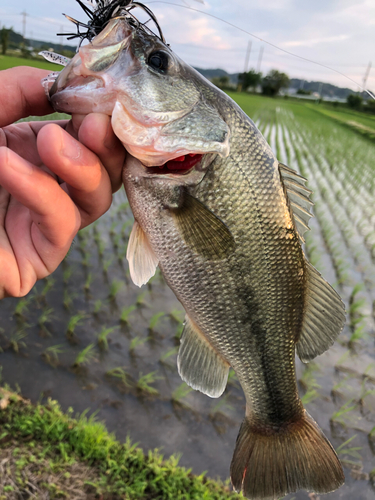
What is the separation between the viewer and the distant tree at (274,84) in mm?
30938

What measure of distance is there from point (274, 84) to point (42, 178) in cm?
3808

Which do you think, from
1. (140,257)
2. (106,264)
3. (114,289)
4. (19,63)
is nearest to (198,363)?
(140,257)

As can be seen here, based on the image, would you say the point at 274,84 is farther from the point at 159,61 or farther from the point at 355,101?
the point at 159,61

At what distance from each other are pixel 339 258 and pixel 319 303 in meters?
4.67

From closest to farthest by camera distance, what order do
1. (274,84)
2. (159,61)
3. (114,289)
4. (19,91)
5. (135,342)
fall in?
(159,61)
(19,91)
(135,342)
(114,289)
(274,84)

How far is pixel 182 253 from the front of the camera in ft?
4.85

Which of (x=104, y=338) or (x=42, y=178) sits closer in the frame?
(x=42, y=178)

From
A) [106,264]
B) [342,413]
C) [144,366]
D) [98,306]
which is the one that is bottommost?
[144,366]

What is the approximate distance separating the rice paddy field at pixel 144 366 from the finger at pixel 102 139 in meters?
2.70

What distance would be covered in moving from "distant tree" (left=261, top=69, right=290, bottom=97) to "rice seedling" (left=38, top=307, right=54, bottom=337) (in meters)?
31.1

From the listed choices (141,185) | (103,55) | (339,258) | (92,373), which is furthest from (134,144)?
(339,258)

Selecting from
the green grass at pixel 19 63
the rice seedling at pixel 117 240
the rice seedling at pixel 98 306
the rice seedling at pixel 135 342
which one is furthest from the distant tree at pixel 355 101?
the rice seedling at pixel 135 342

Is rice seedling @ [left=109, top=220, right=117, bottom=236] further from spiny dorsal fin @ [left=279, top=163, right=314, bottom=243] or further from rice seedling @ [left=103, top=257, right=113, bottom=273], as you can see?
spiny dorsal fin @ [left=279, top=163, right=314, bottom=243]

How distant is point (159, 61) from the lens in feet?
4.32
